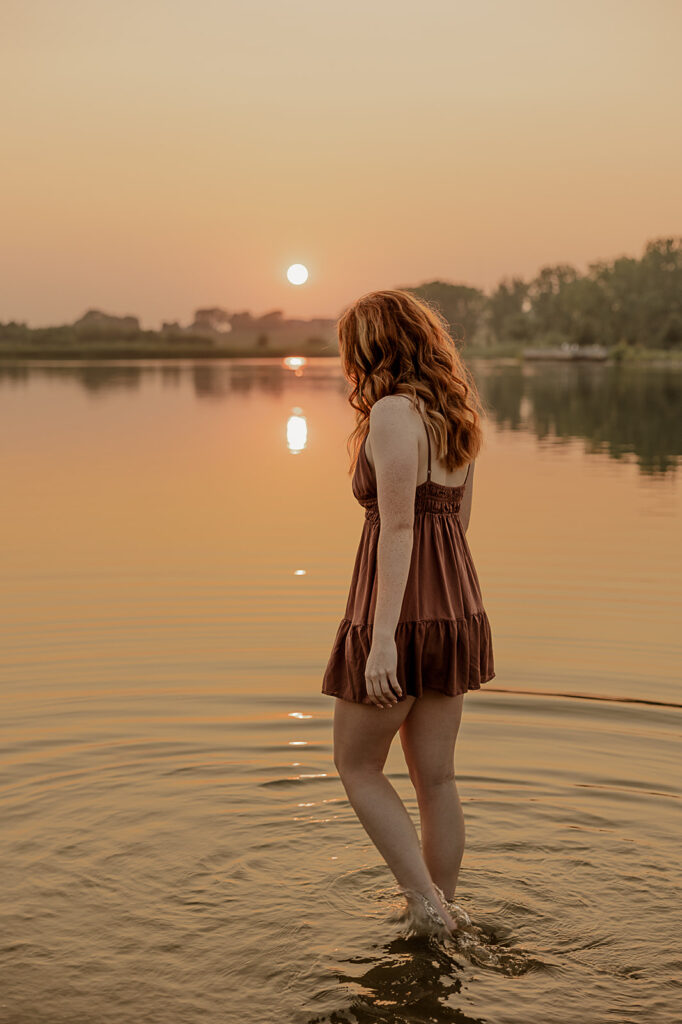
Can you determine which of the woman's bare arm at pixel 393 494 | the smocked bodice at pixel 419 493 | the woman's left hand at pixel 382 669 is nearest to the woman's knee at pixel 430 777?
the woman's left hand at pixel 382 669

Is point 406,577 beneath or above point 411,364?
beneath

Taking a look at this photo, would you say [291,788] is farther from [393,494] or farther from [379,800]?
[393,494]

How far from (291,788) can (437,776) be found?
6.34 feet

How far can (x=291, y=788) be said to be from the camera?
646 centimetres

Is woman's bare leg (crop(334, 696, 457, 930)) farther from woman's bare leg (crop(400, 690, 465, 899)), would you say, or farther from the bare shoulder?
the bare shoulder

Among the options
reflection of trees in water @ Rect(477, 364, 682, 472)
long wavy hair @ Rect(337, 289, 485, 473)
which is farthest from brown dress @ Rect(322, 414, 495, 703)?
reflection of trees in water @ Rect(477, 364, 682, 472)

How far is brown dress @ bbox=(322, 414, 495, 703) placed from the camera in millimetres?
4410

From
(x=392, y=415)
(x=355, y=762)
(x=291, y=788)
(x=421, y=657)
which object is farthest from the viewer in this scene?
(x=291, y=788)

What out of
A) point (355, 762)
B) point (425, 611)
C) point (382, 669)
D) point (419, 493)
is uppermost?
point (419, 493)

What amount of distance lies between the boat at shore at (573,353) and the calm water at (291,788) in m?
145

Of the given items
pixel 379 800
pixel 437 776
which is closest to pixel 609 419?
pixel 437 776

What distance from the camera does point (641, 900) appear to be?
5.02m

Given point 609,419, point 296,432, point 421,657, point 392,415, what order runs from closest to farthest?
point 392,415 → point 421,657 → point 296,432 → point 609,419

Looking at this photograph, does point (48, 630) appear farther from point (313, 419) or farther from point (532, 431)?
point (313, 419)
